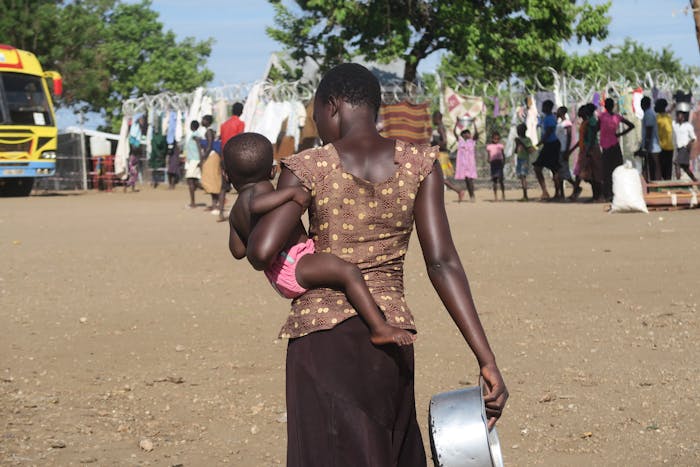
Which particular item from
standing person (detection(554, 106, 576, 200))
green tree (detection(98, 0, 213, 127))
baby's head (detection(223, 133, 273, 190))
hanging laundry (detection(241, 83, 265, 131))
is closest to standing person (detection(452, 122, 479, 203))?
standing person (detection(554, 106, 576, 200))

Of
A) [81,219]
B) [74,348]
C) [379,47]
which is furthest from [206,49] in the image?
[74,348]

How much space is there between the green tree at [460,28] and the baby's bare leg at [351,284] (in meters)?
26.5

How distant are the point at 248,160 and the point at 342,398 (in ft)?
2.39

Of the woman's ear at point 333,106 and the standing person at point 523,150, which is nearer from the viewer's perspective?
the woman's ear at point 333,106

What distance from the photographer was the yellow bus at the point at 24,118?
25.3m

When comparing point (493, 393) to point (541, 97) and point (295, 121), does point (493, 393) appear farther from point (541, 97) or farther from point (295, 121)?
point (541, 97)

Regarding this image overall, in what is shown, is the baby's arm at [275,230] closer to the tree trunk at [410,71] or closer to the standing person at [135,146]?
the standing person at [135,146]

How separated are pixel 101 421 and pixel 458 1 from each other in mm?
25333

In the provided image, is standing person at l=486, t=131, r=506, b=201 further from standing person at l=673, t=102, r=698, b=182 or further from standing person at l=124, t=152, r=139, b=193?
standing person at l=124, t=152, r=139, b=193

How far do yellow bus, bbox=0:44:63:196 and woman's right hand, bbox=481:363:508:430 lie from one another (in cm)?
2393

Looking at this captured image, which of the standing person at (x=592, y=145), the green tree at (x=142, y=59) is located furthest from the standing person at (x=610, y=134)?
the green tree at (x=142, y=59)

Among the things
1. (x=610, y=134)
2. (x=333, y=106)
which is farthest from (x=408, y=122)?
(x=333, y=106)

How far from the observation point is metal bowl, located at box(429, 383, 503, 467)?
2.53 metres

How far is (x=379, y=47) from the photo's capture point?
30.0 metres
